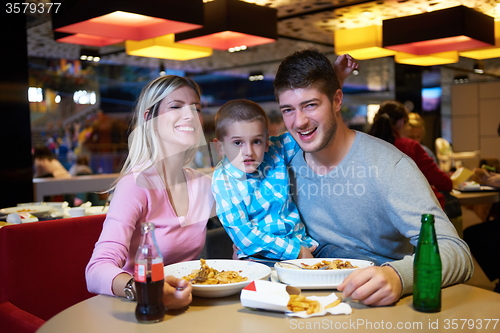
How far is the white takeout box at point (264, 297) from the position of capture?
3.84ft

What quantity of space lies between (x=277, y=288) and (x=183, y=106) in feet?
2.87

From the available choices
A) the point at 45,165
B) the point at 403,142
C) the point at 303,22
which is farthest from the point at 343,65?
the point at 45,165

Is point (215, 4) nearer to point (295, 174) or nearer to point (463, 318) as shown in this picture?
point (295, 174)

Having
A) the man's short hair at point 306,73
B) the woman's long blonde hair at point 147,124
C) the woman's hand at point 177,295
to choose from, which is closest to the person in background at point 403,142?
the man's short hair at point 306,73

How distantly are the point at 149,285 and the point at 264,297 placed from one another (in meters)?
0.29

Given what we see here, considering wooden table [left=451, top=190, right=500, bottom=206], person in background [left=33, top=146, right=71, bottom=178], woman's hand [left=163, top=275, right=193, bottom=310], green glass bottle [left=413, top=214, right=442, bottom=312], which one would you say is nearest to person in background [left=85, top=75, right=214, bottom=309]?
woman's hand [left=163, top=275, right=193, bottom=310]

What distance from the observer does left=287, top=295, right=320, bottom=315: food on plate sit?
1169 mm

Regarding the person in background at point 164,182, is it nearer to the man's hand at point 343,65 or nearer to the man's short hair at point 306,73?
the man's short hair at point 306,73

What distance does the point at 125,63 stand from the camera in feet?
36.2

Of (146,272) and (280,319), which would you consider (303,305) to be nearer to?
(280,319)

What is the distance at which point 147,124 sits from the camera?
184cm

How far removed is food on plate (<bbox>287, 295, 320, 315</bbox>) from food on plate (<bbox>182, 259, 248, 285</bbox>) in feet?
0.69

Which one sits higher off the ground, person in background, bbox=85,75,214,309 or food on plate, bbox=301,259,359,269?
person in background, bbox=85,75,214,309

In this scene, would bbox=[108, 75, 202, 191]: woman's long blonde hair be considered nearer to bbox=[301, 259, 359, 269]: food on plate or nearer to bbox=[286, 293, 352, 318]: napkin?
bbox=[301, 259, 359, 269]: food on plate
